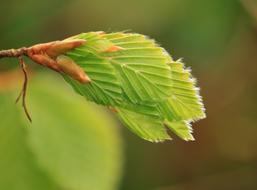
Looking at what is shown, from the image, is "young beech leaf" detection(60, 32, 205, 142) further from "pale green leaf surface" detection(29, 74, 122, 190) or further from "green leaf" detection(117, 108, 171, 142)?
"pale green leaf surface" detection(29, 74, 122, 190)

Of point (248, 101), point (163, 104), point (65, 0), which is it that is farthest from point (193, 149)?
point (163, 104)

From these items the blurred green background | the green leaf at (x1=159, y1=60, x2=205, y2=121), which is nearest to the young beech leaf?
the green leaf at (x1=159, y1=60, x2=205, y2=121)

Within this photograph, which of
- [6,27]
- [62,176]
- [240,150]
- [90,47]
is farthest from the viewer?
[240,150]

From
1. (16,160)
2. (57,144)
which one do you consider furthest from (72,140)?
(16,160)

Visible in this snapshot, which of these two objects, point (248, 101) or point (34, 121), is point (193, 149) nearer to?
point (248, 101)

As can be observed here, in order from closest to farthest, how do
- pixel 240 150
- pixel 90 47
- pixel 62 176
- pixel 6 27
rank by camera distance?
pixel 90 47
pixel 62 176
pixel 6 27
pixel 240 150

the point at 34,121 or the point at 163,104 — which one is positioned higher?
the point at 163,104

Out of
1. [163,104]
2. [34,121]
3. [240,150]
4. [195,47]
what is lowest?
[240,150]

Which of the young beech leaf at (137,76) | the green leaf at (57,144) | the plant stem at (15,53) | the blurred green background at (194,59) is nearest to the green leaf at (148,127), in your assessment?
the young beech leaf at (137,76)
